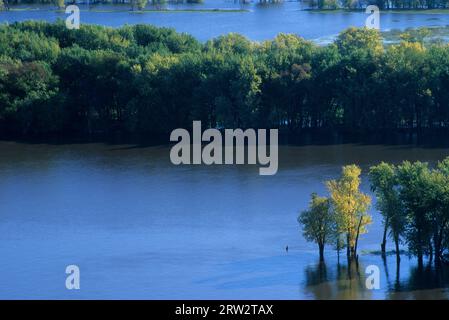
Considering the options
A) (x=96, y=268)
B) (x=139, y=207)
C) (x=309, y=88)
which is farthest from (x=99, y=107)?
(x=96, y=268)

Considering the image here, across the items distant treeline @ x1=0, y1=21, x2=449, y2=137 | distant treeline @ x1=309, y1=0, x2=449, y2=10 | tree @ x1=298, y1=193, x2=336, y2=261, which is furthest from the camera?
distant treeline @ x1=309, y1=0, x2=449, y2=10

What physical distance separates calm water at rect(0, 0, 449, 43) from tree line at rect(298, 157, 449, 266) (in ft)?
82.6

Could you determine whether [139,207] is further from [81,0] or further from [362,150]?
[81,0]

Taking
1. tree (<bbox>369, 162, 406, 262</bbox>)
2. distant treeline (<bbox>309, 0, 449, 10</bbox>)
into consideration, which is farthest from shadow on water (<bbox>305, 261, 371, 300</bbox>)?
distant treeline (<bbox>309, 0, 449, 10</bbox>)

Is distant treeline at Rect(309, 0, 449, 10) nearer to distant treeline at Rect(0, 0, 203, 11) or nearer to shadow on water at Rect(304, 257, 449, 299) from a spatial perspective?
distant treeline at Rect(0, 0, 203, 11)

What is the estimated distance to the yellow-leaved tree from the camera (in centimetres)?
2402

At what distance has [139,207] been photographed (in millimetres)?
28234

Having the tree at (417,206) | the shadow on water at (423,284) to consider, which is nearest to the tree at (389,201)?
the tree at (417,206)

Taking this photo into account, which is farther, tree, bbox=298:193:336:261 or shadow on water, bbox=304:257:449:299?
tree, bbox=298:193:336:261

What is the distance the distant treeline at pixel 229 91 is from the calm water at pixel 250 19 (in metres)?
13.3

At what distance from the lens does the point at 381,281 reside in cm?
2312

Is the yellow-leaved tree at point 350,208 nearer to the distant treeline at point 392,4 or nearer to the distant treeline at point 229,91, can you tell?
the distant treeline at point 229,91

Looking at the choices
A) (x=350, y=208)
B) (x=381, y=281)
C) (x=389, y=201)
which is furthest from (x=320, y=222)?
(x=381, y=281)

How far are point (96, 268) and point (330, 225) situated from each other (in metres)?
4.19
